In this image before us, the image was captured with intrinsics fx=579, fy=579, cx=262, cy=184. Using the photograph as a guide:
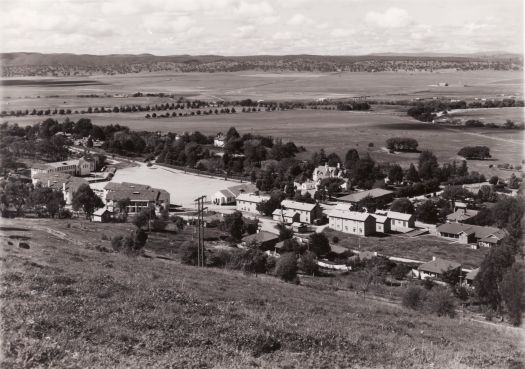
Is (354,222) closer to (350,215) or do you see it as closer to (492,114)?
(350,215)

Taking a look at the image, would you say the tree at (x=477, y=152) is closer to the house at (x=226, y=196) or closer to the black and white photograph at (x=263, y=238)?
the black and white photograph at (x=263, y=238)

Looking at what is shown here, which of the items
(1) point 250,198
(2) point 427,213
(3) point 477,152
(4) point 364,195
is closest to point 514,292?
(2) point 427,213

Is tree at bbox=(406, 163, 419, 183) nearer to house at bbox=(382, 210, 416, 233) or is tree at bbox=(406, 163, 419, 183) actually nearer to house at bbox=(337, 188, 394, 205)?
house at bbox=(337, 188, 394, 205)

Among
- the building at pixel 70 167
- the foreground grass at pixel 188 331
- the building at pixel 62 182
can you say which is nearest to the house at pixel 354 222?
the building at pixel 62 182

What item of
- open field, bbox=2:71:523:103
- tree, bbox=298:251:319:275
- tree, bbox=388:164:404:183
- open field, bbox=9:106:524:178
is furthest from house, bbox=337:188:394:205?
open field, bbox=2:71:523:103

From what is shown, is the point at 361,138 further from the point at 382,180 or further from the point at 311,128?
the point at 382,180

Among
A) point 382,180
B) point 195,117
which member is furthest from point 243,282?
point 195,117
